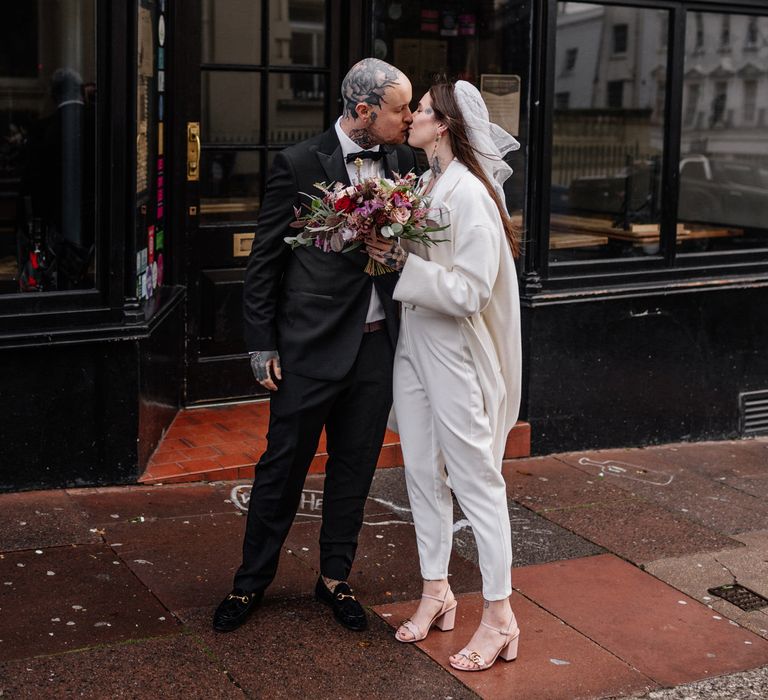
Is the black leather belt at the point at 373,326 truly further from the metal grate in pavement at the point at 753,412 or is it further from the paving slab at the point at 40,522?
the metal grate in pavement at the point at 753,412

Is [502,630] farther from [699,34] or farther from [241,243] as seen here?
[699,34]

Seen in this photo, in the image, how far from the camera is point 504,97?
22.9 ft

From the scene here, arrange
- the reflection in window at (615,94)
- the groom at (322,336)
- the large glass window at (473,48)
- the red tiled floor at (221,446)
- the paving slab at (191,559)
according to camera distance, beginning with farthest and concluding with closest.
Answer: the reflection in window at (615,94) → the large glass window at (473,48) → the red tiled floor at (221,446) → the paving slab at (191,559) → the groom at (322,336)

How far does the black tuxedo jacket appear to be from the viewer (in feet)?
14.4

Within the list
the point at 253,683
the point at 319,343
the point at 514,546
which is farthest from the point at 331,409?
the point at 514,546

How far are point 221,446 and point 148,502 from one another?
767mm

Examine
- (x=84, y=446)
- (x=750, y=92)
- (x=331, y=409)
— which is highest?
(x=750, y=92)

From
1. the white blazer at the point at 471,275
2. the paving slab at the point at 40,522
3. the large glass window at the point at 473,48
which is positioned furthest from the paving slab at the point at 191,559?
the large glass window at the point at 473,48

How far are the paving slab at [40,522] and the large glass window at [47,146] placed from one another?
1.00 metres

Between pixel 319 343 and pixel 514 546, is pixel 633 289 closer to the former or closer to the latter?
pixel 514 546

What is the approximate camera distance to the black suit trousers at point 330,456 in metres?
4.51

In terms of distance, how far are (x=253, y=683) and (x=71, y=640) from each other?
2.40 ft

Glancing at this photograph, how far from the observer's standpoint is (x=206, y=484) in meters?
6.19

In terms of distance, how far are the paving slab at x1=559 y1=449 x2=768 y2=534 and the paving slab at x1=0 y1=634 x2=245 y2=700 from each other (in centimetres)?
298
